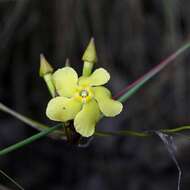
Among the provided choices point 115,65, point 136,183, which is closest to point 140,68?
point 115,65

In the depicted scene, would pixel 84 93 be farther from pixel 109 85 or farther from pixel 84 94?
pixel 109 85

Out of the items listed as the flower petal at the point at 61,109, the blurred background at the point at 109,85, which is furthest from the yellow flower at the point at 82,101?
the blurred background at the point at 109,85

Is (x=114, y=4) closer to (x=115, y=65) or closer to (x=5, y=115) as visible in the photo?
(x=115, y=65)

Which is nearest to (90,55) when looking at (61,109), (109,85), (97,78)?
(97,78)

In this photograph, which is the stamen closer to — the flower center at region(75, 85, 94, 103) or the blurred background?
the flower center at region(75, 85, 94, 103)

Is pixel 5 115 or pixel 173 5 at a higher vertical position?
pixel 173 5
